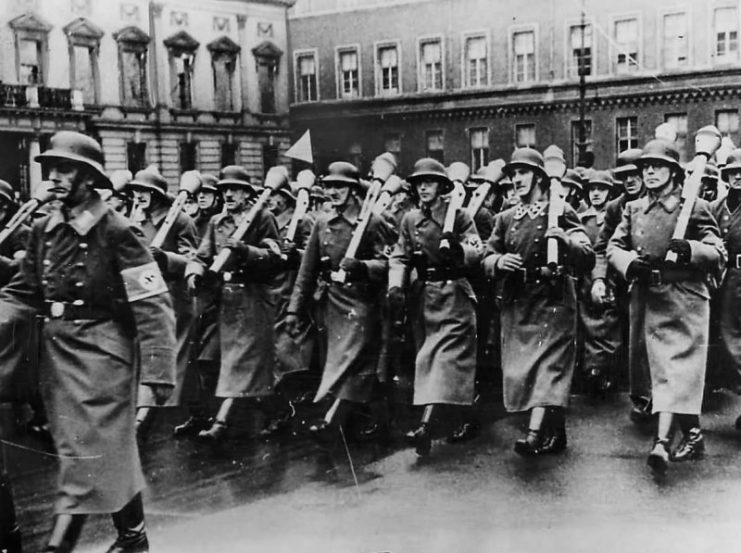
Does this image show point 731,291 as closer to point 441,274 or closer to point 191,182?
point 441,274

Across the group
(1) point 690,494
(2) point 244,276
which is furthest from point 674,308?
(2) point 244,276

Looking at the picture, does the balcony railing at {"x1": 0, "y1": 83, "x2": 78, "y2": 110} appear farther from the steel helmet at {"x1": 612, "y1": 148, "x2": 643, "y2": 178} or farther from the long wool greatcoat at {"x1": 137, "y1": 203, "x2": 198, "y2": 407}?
the steel helmet at {"x1": 612, "y1": 148, "x2": 643, "y2": 178}

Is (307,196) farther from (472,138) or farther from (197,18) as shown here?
(197,18)

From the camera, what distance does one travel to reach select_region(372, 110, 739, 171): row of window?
12328mm

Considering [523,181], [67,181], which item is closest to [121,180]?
[523,181]

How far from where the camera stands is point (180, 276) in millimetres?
8375

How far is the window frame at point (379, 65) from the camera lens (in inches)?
453

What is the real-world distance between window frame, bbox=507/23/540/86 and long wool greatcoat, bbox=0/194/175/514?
7775 mm

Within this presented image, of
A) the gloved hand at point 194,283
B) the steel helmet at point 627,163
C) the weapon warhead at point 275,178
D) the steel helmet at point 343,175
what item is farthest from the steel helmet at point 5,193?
the steel helmet at point 627,163

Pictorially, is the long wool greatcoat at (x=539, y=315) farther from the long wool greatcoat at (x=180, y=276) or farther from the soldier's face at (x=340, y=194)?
the long wool greatcoat at (x=180, y=276)

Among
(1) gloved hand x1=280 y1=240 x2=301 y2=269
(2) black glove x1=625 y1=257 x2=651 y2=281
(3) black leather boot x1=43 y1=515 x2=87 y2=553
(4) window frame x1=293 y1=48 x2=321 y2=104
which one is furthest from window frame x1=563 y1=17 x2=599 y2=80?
(3) black leather boot x1=43 y1=515 x2=87 y2=553

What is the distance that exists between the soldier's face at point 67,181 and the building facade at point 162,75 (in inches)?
246

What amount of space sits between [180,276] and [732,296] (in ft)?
15.0

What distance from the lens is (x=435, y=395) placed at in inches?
295
